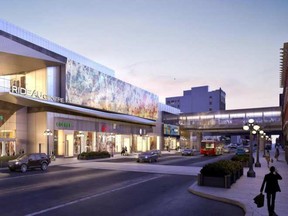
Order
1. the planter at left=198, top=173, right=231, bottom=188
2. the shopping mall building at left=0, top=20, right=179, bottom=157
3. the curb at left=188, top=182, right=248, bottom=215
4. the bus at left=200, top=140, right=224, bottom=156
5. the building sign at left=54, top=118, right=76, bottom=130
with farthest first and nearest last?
the bus at left=200, top=140, right=224, bottom=156
the building sign at left=54, top=118, right=76, bottom=130
the shopping mall building at left=0, top=20, right=179, bottom=157
the planter at left=198, top=173, right=231, bottom=188
the curb at left=188, top=182, right=248, bottom=215

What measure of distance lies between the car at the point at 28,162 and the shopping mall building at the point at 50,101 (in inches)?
464

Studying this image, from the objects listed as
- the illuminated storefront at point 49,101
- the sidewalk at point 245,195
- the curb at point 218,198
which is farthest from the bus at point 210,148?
the curb at point 218,198

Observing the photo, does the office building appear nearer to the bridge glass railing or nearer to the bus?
the bridge glass railing

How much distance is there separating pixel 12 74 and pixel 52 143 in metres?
15.5

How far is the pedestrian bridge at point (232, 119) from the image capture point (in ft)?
293

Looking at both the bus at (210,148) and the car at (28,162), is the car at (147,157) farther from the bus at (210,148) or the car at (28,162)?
the bus at (210,148)

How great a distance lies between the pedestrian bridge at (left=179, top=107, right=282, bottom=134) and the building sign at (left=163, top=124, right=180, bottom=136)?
10.3ft

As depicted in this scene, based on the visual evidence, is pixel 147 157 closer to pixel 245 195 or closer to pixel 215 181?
pixel 215 181

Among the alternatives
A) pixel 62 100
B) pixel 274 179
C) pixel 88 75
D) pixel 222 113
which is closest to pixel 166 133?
pixel 222 113

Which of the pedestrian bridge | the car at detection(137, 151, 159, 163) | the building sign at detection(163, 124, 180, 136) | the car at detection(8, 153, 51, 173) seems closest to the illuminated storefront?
the car at detection(8, 153, 51, 173)

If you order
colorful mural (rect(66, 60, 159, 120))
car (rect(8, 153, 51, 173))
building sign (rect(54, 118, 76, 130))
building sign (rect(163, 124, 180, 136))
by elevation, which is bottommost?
car (rect(8, 153, 51, 173))

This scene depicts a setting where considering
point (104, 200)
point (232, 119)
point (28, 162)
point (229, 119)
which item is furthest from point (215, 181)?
point (229, 119)

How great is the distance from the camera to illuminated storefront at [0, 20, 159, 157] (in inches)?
1763

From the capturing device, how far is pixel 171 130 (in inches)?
3939
